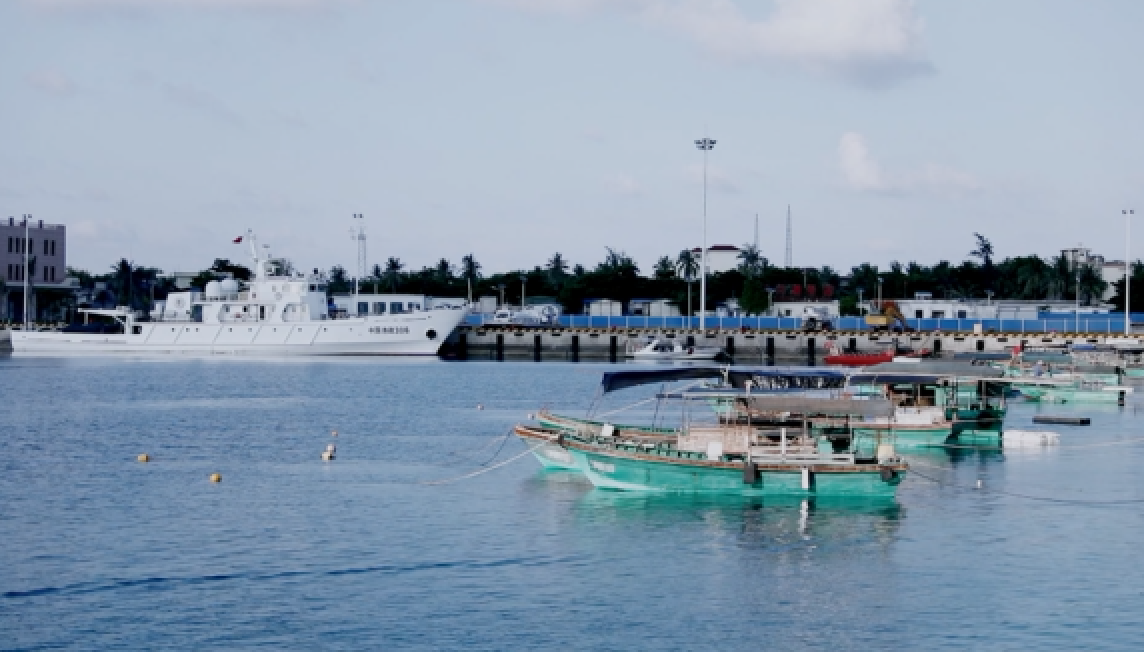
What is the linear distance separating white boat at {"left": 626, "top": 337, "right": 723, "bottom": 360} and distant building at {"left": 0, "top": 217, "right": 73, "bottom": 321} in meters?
76.5

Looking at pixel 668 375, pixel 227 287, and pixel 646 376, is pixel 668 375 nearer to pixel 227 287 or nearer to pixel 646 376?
pixel 646 376

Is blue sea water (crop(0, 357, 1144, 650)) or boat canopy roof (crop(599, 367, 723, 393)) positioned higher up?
boat canopy roof (crop(599, 367, 723, 393))

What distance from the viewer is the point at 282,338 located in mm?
134250

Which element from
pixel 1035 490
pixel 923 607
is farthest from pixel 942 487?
pixel 923 607

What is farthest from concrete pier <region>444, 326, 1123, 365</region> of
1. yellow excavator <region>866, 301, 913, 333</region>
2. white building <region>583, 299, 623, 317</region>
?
white building <region>583, 299, 623, 317</region>

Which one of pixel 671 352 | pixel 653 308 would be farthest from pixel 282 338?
pixel 653 308

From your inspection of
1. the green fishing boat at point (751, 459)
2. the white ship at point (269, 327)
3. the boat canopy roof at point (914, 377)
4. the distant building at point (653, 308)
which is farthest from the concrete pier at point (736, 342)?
the green fishing boat at point (751, 459)

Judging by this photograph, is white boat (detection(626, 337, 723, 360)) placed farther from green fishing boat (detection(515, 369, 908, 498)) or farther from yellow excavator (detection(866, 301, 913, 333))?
green fishing boat (detection(515, 369, 908, 498))

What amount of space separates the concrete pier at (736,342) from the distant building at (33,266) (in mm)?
57586

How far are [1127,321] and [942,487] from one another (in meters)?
93.9

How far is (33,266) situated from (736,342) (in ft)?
276

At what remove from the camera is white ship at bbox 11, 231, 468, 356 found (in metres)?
134

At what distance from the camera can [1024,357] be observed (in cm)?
9781

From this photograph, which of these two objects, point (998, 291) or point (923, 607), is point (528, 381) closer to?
point (923, 607)
